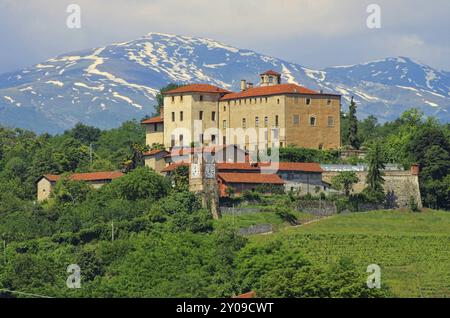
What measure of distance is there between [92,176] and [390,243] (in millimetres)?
20458

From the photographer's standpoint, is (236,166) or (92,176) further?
(92,176)

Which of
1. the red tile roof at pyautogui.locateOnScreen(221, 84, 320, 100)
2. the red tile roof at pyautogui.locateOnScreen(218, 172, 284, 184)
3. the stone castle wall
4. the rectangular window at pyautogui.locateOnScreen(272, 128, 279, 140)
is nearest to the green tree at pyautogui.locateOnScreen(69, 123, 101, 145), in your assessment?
the red tile roof at pyautogui.locateOnScreen(221, 84, 320, 100)

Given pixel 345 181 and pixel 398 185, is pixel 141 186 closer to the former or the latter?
pixel 345 181

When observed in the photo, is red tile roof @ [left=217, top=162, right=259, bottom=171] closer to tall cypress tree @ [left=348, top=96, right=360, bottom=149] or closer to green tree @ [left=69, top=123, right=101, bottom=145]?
tall cypress tree @ [left=348, top=96, right=360, bottom=149]

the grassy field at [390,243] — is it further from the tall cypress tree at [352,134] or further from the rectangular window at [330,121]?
the tall cypress tree at [352,134]

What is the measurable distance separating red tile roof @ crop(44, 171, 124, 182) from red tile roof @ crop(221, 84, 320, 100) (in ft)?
31.3

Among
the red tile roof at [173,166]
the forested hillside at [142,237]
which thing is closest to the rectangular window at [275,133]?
the forested hillside at [142,237]

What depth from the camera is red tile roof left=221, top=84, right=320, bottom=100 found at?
85.6m

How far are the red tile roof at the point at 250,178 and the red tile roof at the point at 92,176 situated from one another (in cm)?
816

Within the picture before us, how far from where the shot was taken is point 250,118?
8688cm

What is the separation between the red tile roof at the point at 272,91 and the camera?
281ft

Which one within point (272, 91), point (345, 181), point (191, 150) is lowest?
point (345, 181)

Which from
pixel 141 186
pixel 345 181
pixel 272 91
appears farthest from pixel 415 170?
pixel 141 186
